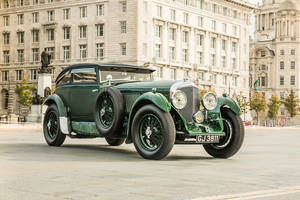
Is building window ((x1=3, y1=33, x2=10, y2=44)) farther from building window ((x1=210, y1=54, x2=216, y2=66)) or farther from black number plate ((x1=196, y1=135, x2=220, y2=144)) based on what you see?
black number plate ((x1=196, y1=135, x2=220, y2=144))

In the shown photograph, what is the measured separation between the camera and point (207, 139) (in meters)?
11.4

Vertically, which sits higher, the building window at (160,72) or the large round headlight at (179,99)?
the building window at (160,72)

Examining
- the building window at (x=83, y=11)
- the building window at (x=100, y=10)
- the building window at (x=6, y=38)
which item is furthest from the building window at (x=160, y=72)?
the building window at (x=6, y=38)

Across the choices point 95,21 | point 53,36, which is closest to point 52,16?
point 53,36

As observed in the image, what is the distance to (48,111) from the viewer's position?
575 inches

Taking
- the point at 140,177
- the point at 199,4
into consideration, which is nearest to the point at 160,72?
the point at 199,4

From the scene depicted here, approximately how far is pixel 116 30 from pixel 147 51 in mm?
5019

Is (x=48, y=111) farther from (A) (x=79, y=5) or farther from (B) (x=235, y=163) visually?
(A) (x=79, y=5)

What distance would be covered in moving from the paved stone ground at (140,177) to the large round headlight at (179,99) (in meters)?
1.09

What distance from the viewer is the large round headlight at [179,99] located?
11.3m

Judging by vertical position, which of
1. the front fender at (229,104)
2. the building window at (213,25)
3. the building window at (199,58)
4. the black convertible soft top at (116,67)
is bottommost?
the front fender at (229,104)

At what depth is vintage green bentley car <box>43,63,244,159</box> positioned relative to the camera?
1125cm

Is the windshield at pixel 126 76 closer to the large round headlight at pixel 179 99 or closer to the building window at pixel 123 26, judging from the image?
the large round headlight at pixel 179 99

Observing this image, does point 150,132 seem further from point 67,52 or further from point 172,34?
point 172,34
